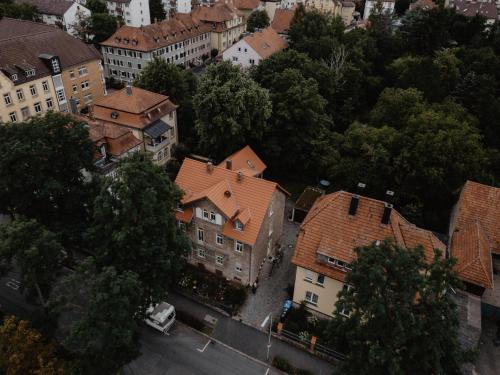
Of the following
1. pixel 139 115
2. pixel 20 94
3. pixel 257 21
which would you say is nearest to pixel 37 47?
pixel 20 94

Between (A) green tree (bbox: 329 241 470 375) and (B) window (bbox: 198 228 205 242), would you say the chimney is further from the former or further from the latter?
(B) window (bbox: 198 228 205 242)

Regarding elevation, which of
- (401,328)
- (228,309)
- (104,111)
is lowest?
(228,309)

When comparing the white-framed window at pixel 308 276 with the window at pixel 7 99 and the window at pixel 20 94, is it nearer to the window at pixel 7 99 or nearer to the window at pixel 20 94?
the window at pixel 7 99

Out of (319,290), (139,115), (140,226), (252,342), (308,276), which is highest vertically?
(140,226)

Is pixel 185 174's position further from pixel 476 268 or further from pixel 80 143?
pixel 476 268

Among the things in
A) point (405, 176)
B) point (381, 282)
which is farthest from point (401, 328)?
point (405, 176)

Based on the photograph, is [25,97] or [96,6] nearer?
[25,97]

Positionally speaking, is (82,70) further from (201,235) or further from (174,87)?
(201,235)

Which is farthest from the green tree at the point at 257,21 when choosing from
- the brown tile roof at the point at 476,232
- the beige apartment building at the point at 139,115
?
the brown tile roof at the point at 476,232
